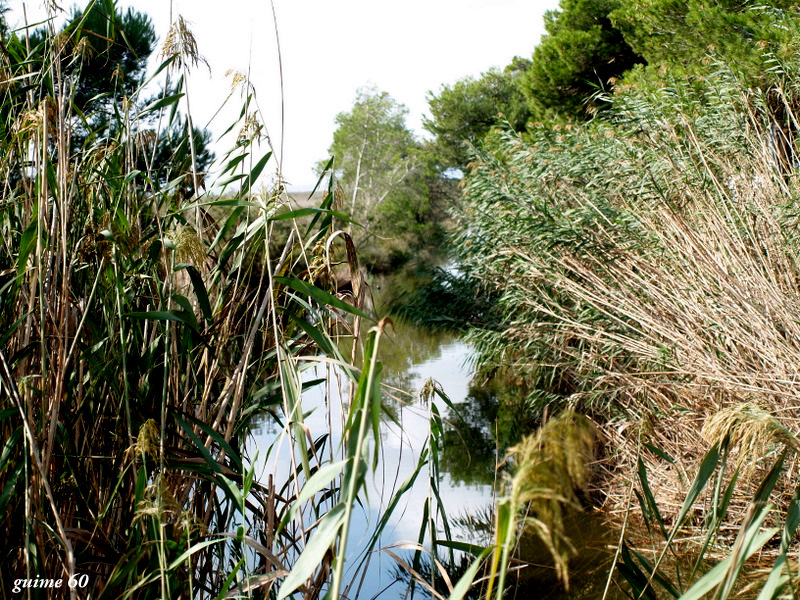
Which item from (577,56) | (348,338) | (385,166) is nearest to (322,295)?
(348,338)

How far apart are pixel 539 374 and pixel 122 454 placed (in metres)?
3.61

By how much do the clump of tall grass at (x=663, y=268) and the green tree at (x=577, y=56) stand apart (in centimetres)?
702

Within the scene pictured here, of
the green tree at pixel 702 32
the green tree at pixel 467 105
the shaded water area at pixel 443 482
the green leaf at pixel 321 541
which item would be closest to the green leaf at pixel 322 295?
the shaded water area at pixel 443 482

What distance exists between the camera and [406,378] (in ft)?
24.8

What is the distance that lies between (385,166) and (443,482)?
70.5 ft

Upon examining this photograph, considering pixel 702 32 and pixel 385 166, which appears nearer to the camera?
pixel 702 32

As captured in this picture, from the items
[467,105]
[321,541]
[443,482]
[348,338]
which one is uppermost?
[467,105]

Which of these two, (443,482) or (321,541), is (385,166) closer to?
(443,482)

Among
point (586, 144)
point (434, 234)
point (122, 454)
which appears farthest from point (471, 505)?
point (434, 234)

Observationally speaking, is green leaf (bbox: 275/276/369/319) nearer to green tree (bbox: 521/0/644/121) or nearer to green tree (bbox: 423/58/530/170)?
green tree (bbox: 521/0/644/121)

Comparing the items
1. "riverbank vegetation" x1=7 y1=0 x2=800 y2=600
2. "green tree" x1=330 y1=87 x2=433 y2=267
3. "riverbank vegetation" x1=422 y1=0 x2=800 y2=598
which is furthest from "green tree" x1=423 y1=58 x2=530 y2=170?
"riverbank vegetation" x1=422 y1=0 x2=800 y2=598

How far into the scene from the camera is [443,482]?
16.1 ft

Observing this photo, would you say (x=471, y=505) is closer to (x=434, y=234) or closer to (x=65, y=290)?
(x=65, y=290)

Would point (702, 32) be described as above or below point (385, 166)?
below
